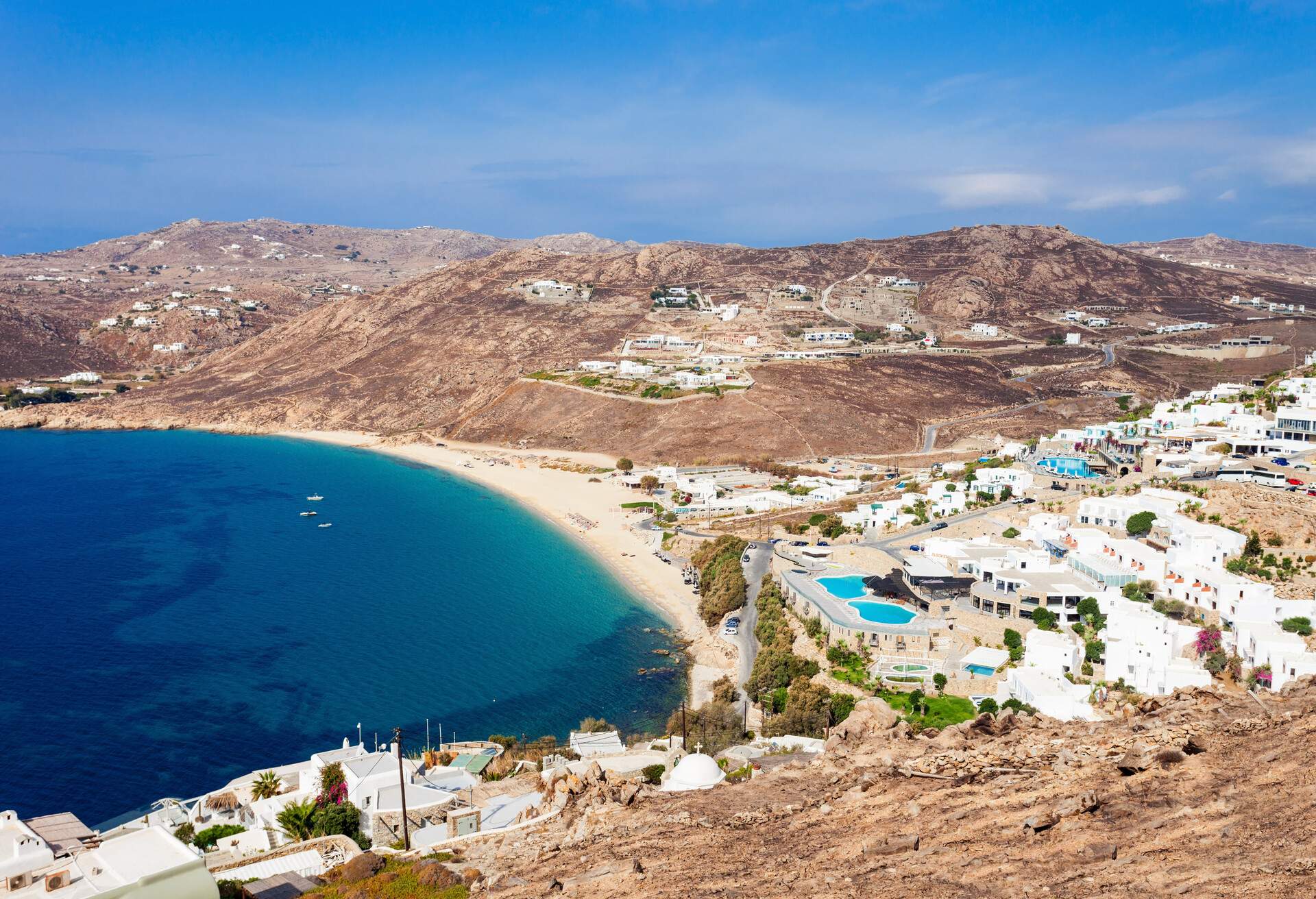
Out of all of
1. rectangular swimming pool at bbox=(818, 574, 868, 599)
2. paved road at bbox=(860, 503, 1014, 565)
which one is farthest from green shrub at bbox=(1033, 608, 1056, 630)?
paved road at bbox=(860, 503, 1014, 565)

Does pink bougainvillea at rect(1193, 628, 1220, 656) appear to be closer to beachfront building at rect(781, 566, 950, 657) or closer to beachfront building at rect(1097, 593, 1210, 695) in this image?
beachfront building at rect(1097, 593, 1210, 695)

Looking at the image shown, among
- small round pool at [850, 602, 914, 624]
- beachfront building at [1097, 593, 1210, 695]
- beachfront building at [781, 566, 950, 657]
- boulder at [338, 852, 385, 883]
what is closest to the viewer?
boulder at [338, 852, 385, 883]

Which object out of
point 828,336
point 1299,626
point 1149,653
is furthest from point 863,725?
point 828,336

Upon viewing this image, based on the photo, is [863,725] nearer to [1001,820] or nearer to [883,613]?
[1001,820]

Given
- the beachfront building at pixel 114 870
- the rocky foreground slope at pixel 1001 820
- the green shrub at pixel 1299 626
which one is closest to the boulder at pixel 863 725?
the rocky foreground slope at pixel 1001 820

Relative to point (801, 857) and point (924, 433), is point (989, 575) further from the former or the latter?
point (924, 433)

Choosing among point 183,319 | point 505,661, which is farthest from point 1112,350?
point 183,319

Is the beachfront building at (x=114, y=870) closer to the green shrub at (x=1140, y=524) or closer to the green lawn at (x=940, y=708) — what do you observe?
the green lawn at (x=940, y=708)

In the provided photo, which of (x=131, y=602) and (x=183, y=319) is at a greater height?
(x=183, y=319)
